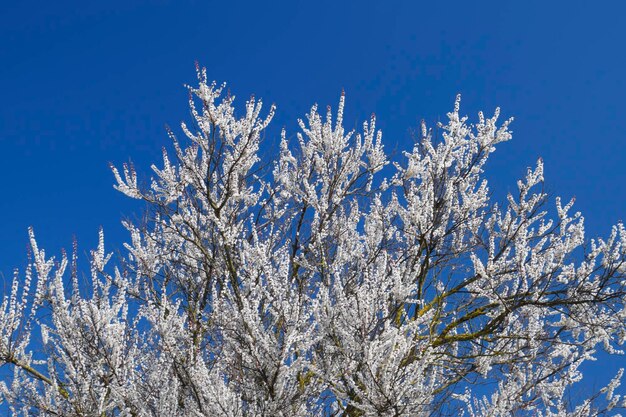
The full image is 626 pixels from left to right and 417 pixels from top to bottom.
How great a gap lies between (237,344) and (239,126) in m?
3.07

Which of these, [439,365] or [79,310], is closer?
[79,310]

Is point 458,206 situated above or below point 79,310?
above

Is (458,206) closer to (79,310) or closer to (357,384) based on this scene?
(357,384)

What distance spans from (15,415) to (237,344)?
2994 millimetres

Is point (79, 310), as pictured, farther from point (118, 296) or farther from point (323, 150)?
point (323, 150)

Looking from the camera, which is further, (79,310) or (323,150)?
(323,150)

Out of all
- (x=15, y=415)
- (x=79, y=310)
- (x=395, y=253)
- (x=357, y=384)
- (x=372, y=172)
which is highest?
(x=372, y=172)

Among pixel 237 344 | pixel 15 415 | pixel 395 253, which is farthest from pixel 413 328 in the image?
pixel 15 415

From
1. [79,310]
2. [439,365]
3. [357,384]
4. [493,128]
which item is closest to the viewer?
[357,384]

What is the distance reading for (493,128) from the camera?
28.1 ft

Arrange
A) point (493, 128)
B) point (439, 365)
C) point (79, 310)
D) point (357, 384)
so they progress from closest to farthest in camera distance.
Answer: point (357, 384)
point (79, 310)
point (439, 365)
point (493, 128)

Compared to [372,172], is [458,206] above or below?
below

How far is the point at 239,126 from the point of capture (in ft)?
26.0

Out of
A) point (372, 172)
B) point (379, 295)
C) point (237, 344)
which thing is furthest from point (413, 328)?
point (372, 172)
